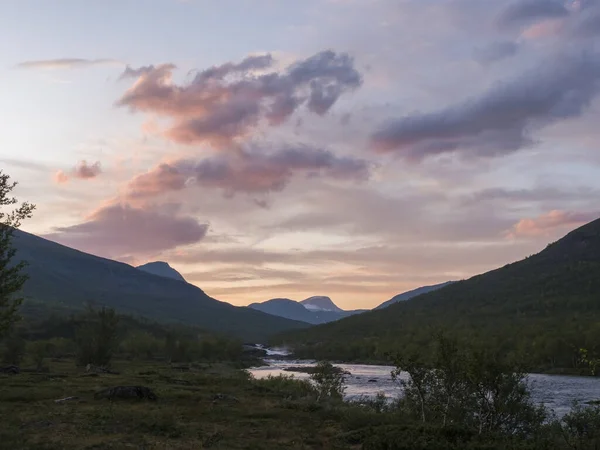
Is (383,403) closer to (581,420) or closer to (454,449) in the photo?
(581,420)

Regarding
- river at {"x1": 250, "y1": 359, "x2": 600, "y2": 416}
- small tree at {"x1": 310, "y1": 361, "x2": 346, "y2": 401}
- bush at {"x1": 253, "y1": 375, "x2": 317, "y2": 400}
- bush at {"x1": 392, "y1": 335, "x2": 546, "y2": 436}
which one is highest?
bush at {"x1": 392, "y1": 335, "x2": 546, "y2": 436}

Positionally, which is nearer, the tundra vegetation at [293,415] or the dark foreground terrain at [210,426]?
the dark foreground terrain at [210,426]

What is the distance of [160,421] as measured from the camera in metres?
35.1

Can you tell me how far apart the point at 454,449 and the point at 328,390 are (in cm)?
3968

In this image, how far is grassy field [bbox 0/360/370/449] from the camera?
2945 centimetres

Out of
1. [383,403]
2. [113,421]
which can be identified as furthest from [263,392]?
[113,421]

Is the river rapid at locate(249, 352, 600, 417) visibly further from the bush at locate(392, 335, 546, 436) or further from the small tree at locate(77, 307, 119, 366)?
the small tree at locate(77, 307, 119, 366)

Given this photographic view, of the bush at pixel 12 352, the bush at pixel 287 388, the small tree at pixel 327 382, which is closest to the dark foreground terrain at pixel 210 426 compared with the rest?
the bush at pixel 287 388

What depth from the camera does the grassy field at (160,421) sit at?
2945cm

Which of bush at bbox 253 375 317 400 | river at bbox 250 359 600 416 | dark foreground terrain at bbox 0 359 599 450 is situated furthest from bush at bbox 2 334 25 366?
bush at bbox 253 375 317 400

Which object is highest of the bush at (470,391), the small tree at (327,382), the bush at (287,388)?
the bush at (470,391)

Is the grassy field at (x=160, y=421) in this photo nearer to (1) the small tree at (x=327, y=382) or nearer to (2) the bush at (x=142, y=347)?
(1) the small tree at (x=327, y=382)

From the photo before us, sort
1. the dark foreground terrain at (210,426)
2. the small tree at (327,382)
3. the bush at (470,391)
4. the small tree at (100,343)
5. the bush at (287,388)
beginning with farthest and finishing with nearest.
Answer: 1. the small tree at (100,343)
2. the bush at (287,388)
3. the small tree at (327,382)
4. the bush at (470,391)
5. the dark foreground terrain at (210,426)

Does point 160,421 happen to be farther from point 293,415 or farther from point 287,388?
point 287,388
